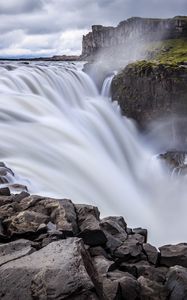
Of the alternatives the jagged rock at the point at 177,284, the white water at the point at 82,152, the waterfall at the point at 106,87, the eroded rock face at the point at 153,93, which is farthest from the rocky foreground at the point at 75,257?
the waterfall at the point at 106,87

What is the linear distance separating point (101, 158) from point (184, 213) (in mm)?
5775

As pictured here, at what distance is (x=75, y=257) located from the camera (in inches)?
289

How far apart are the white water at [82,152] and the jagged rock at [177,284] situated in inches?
244

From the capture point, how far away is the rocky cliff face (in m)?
79.5

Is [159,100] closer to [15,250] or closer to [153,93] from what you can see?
[153,93]

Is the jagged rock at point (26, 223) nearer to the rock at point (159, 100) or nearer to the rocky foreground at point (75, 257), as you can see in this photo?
the rocky foreground at point (75, 257)

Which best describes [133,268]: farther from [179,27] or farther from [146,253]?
[179,27]

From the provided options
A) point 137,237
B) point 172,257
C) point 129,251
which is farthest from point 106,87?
point 129,251

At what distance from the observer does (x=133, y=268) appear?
985cm

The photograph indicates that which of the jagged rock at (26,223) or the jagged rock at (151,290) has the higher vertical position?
the jagged rock at (26,223)

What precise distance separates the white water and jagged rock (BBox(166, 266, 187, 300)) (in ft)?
20.3

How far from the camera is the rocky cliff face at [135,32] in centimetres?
7950

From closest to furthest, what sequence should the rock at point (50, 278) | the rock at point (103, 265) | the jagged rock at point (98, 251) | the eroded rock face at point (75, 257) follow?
the rock at point (50, 278) → the eroded rock face at point (75, 257) → the rock at point (103, 265) → the jagged rock at point (98, 251)

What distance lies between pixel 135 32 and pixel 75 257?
91.4 metres
